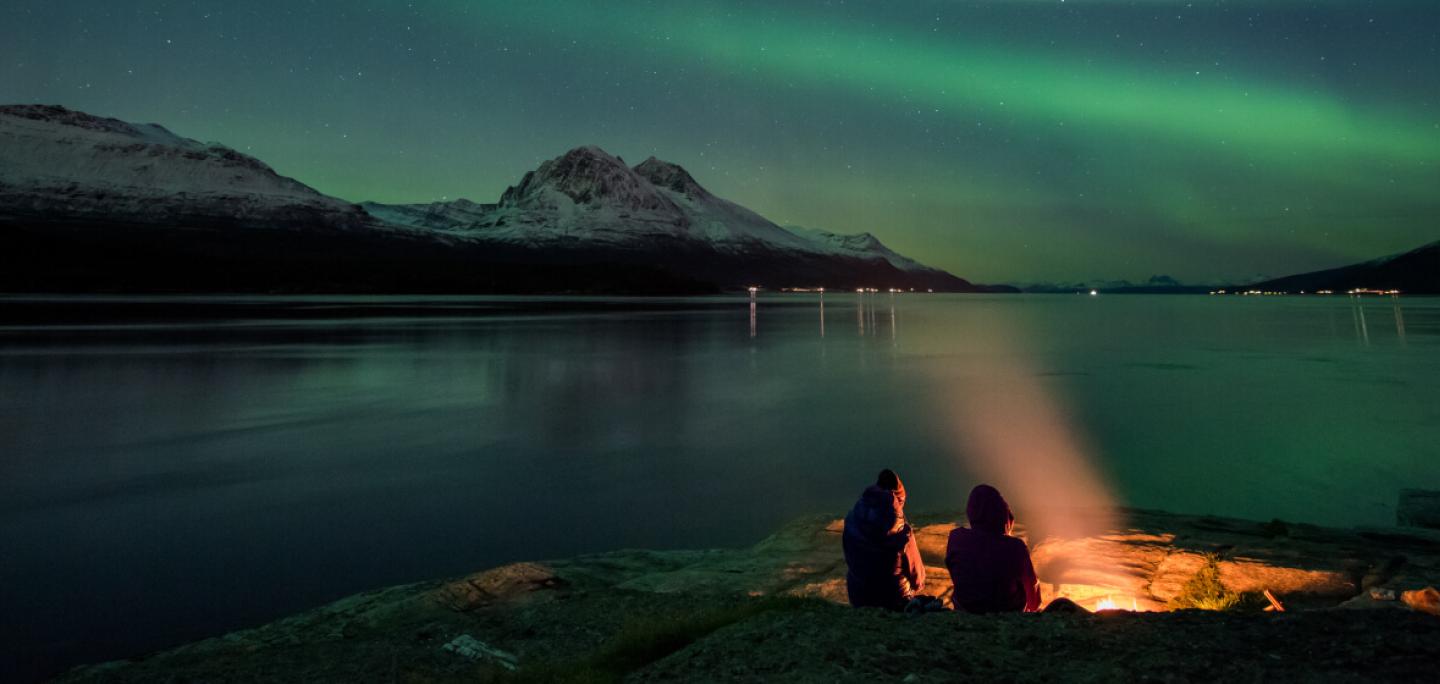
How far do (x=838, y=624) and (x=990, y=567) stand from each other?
165 centimetres

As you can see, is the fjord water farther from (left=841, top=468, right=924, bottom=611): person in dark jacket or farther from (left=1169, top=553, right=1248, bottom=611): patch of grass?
(left=1169, top=553, right=1248, bottom=611): patch of grass

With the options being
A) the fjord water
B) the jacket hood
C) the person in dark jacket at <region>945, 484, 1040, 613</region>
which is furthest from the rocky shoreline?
the fjord water

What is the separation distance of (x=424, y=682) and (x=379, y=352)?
49.0 m

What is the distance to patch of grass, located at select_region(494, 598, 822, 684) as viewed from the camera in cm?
685

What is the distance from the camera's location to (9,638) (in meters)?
9.66

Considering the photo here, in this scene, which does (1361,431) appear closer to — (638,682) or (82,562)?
(638,682)

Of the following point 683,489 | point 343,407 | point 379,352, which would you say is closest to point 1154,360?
point 683,489

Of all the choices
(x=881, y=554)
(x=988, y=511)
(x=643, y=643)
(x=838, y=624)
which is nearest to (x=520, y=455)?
(x=643, y=643)

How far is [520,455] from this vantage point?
21.3 meters

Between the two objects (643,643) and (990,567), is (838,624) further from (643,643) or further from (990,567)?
(643,643)

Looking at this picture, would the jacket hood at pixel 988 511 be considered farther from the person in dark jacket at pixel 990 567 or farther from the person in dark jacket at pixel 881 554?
the person in dark jacket at pixel 881 554

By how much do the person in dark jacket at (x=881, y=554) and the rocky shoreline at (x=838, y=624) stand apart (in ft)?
1.50

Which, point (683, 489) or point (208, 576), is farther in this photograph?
point (683, 489)

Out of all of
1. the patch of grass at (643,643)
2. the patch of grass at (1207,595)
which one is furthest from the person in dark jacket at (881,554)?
the patch of grass at (1207,595)
